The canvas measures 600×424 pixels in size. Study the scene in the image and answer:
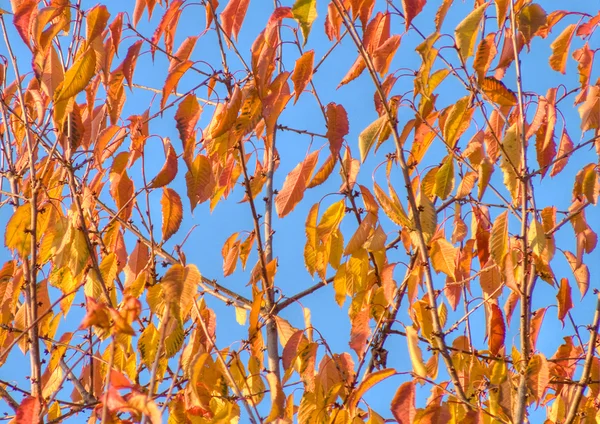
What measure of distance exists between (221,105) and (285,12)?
27cm

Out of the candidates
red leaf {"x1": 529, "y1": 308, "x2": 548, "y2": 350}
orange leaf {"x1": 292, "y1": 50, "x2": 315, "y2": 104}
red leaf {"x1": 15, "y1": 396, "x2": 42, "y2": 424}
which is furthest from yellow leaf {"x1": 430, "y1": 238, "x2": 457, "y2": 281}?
red leaf {"x1": 15, "y1": 396, "x2": 42, "y2": 424}

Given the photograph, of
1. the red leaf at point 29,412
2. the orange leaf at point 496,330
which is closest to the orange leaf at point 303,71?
the orange leaf at point 496,330

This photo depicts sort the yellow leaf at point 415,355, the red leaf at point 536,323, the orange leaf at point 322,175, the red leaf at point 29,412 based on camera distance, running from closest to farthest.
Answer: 1. the red leaf at point 29,412
2. the yellow leaf at point 415,355
3. the orange leaf at point 322,175
4. the red leaf at point 536,323

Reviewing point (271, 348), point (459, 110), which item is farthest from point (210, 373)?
point (459, 110)

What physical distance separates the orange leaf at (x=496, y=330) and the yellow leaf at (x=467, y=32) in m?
0.60

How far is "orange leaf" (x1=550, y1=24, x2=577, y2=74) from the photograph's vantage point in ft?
5.57

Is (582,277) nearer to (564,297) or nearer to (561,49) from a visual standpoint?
(564,297)

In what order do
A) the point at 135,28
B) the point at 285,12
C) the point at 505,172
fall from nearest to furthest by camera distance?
the point at 505,172 → the point at 285,12 → the point at 135,28

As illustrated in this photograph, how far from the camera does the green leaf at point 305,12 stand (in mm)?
1366

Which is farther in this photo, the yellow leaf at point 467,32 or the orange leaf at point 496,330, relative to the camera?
the orange leaf at point 496,330

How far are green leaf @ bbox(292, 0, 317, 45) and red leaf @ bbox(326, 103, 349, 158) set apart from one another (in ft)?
0.73

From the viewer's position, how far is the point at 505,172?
4.64ft

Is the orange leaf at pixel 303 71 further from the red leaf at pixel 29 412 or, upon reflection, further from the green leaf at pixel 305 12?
the red leaf at pixel 29 412

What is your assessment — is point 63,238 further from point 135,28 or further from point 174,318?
point 135,28
